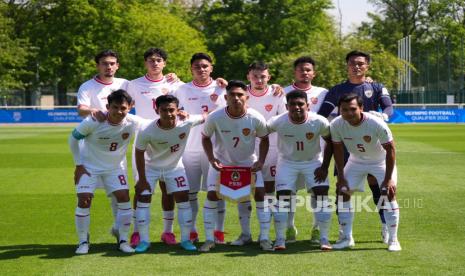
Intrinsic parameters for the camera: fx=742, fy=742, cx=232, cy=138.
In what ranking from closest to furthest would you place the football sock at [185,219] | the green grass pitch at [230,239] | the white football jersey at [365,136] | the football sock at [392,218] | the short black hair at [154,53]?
the green grass pitch at [230,239]
the football sock at [392,218]
the white football jersey at [365,136]
the football sock at [185,219]
the short black hair at [154,53]

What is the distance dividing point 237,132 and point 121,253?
197 cm

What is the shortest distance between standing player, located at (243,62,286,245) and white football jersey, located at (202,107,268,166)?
0.44m

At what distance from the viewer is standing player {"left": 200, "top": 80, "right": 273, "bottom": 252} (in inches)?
345

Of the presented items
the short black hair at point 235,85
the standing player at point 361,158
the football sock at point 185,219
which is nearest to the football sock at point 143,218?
the football sock at point 185,219

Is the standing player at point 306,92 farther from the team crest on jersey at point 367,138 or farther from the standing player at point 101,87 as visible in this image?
the standing player at point 101,87

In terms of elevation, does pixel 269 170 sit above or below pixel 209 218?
above

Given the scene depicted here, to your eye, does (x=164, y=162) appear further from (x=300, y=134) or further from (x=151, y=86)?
(x=300, y=134)


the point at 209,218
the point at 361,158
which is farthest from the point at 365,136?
the point at 209,218

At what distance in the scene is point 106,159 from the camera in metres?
8.94

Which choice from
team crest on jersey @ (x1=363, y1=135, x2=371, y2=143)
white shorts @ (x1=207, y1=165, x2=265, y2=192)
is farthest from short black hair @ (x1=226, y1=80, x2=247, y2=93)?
team crest on jersey @ (x1=363, y1=135, x2=371, y2=143)

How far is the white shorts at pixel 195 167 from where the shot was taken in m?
9.66

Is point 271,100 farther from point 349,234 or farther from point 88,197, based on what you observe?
point 88,197

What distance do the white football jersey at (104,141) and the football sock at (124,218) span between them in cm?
48

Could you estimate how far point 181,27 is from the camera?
57.4 meters
